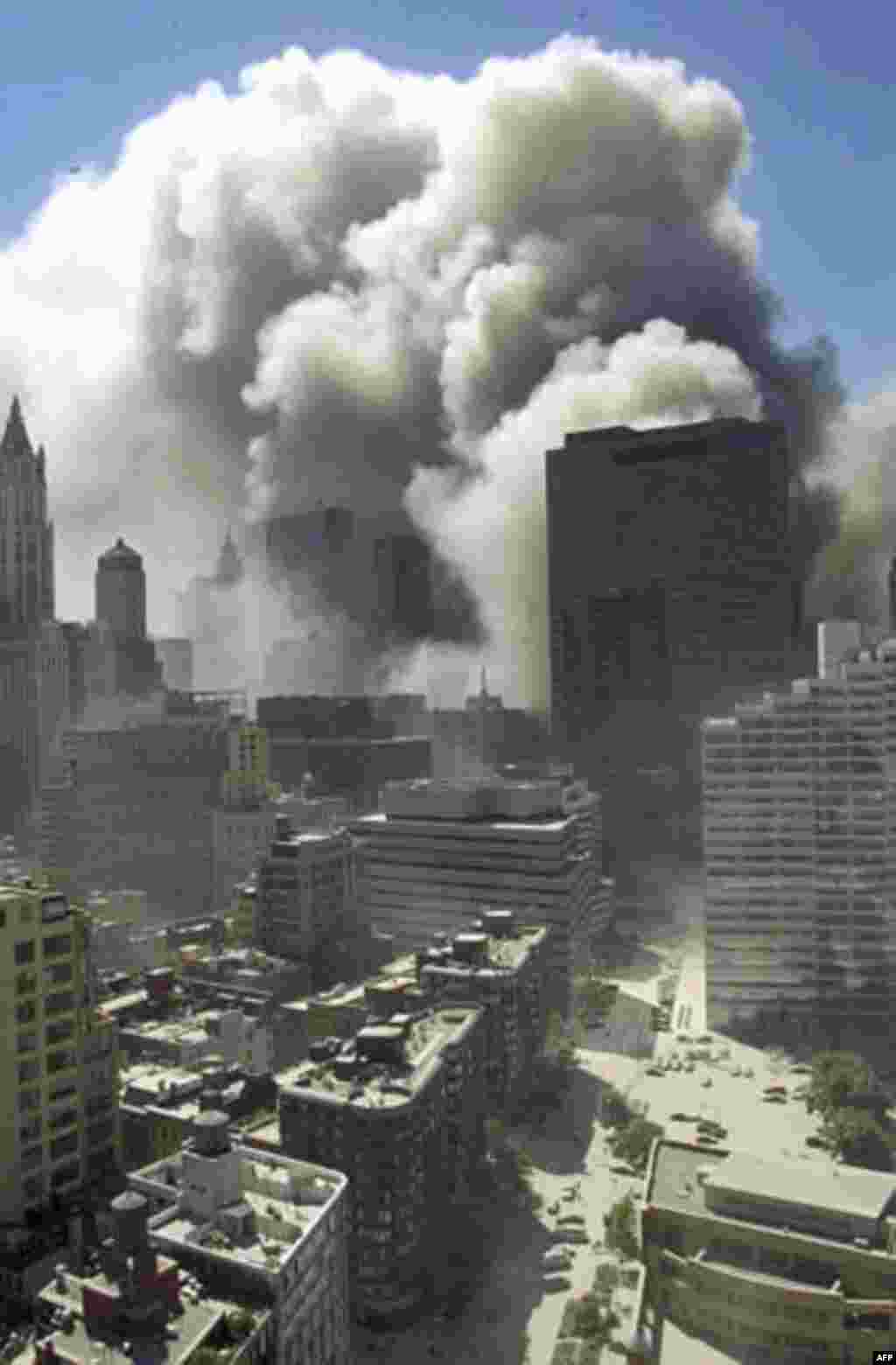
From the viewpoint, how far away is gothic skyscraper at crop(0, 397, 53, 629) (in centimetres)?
8262

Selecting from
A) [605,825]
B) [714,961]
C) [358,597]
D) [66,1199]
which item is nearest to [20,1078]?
[66,1199]

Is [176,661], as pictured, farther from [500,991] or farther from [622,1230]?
[622,1230]

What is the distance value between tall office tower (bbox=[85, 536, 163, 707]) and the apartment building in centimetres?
5478

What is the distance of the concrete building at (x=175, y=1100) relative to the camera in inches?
917

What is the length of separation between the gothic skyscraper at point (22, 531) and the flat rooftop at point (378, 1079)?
6334 cm

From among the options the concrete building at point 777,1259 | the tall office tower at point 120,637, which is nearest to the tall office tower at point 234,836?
the tall office tower at point 120,637

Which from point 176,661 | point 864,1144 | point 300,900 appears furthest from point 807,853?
point 176,661

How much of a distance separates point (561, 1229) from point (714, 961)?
1507 centimetres

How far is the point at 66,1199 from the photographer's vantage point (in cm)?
2030

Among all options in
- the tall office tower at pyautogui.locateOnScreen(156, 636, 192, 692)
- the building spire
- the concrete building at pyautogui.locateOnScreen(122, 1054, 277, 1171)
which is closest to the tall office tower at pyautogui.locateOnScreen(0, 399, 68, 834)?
the building spire

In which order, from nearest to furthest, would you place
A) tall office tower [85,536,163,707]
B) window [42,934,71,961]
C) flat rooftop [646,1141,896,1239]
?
window [42,934,71,961] → flat rooftop [646,1141,896,1239] → tall office tower [85,536,163,707]

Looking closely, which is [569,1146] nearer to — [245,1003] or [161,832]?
[245,1003]

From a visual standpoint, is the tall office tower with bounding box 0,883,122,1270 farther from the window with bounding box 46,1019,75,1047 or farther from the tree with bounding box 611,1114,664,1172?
the tree with bounding box 611,1114,664,1172

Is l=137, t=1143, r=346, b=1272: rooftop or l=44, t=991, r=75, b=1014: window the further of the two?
l=44, t=991, r=75, b=1014: window
